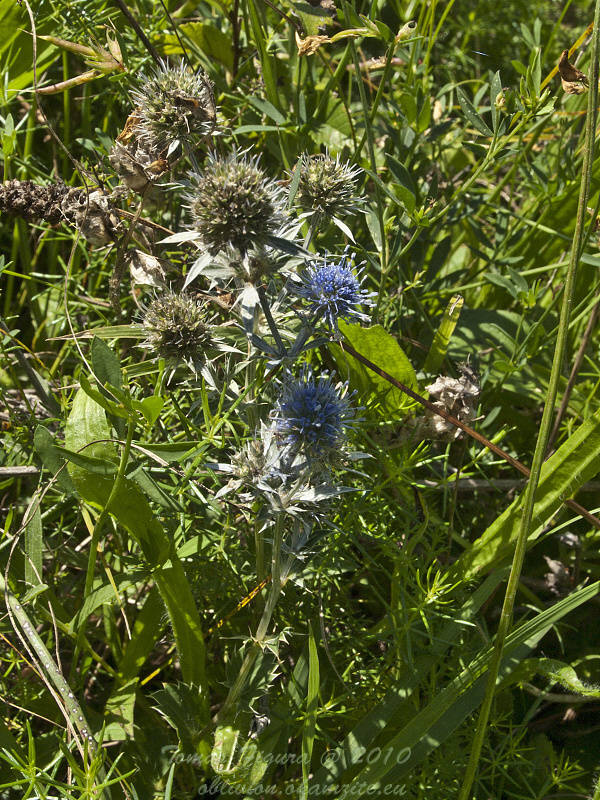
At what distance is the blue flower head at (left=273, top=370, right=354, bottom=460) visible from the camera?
121cm

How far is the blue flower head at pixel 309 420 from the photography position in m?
1.21

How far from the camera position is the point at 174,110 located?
4.42 feet

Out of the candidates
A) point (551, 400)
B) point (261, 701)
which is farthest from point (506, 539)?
point (261, 701)

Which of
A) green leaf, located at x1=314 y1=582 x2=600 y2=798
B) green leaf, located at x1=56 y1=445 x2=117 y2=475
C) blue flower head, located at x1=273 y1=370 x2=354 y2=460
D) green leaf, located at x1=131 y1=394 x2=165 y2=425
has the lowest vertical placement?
green leaf, located at x1=314 y1=582 x2=600 y2=798

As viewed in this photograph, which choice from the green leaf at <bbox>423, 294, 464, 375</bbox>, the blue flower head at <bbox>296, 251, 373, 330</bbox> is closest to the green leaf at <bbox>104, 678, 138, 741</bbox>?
the blue flower head at <bbox>296, 251, 373, 330</bbox>

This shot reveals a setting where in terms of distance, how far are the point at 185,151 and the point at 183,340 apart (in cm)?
37

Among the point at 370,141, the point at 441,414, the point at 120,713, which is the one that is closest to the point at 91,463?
the point at 120,713

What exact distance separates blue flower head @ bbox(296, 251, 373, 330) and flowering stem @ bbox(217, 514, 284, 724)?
0.39 meters

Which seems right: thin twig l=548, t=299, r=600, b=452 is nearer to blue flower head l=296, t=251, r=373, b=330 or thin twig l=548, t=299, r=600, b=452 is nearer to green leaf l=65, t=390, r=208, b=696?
blue flower head l=296, t=251, r=373, b=330

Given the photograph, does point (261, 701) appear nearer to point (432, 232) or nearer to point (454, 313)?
point (454, 313)

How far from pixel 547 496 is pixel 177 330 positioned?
3.31 ft

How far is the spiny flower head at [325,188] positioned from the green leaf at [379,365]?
37cm

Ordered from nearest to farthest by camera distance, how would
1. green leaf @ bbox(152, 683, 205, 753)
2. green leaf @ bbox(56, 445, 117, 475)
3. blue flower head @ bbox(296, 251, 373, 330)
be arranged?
blue flower head @ bbox(296, 251, 373, 330), green leaf @ bbox(56, 445, 117, 475), green leaf @ bbox(152, 683, 205, 753)

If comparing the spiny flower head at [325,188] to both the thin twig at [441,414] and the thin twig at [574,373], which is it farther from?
the thin twig at [574,373]
